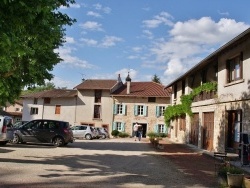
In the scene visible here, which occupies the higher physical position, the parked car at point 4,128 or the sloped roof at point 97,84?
the sloped roof at point 97,84

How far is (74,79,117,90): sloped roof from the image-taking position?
53656 millimetres

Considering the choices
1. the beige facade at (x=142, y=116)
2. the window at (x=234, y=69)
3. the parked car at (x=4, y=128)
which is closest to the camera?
the window at (x=234, y=69)

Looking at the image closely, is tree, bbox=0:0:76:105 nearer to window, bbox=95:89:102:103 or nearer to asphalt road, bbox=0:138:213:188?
asphalt road, bbox=0:138:213:188

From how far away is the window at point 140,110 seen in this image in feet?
168

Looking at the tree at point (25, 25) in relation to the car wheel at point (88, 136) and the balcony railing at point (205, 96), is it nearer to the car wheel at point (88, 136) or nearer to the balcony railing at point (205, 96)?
the balcony railing at point (205, 96)

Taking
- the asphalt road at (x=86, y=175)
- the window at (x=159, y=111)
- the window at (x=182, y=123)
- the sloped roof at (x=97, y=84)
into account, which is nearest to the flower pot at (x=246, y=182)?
the asphalt road at (x=86, y=175)

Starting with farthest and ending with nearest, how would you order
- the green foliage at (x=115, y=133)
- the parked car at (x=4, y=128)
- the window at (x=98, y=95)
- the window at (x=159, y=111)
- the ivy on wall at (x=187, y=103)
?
the window at (x=98, y=95), the window at (x=159, y=111), the green foliage at (x=115, y=133), the ivy on wall at (x=187, y=103), the parked car at (x=4, y=128)

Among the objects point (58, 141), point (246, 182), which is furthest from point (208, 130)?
point (246, 182)

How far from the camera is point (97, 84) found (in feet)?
181

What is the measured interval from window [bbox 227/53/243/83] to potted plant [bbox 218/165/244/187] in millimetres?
8682

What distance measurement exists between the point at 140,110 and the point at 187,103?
23.6 m

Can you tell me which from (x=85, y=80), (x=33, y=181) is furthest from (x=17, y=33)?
(x=85, y=80)

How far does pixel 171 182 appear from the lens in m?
10.6

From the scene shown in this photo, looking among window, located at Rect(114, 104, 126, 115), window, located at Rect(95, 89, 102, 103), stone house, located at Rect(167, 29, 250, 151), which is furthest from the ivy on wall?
window, located at Rect(95, 89, 102, 103)
